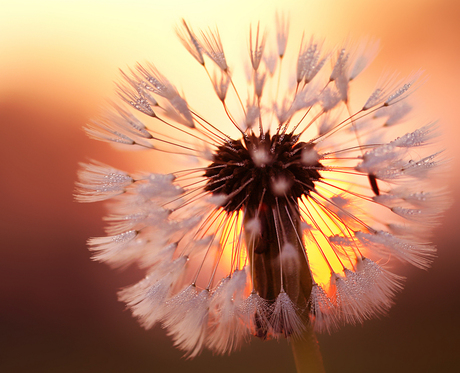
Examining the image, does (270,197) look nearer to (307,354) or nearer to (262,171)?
(262,171)

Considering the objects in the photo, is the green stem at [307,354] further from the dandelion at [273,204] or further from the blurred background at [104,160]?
the blurred background at [104,160]

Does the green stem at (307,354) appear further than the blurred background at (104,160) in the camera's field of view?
No

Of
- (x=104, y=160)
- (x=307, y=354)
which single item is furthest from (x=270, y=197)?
(x=104, y=160)

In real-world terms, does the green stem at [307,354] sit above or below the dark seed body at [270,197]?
below

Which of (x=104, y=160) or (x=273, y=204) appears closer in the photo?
(x=273, y=204)

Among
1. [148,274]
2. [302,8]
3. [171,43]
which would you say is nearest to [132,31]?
[171,43]

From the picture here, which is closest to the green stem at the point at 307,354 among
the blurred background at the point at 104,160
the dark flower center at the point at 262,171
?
the dark flower center at the point at 262,171
